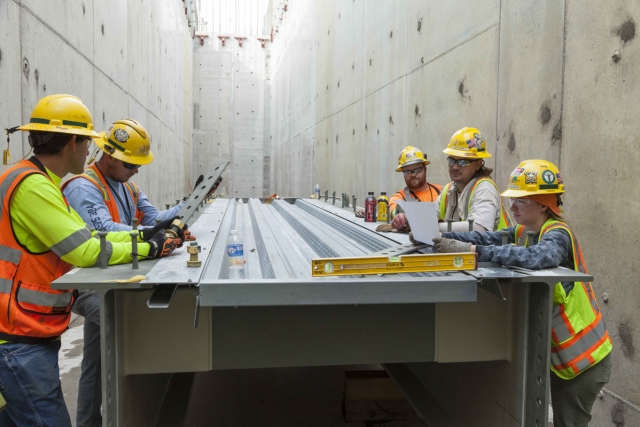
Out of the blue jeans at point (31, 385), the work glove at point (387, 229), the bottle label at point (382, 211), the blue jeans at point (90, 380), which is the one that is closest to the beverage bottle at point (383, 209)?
the bottle label at point (382, 211)

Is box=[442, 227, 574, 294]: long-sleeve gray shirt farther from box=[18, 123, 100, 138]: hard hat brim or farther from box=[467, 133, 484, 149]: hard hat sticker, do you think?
box=[18, 123, 100, 138]: hard hat brim

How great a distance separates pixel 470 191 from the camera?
332 cm

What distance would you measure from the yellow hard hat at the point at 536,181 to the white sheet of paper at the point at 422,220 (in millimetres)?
356

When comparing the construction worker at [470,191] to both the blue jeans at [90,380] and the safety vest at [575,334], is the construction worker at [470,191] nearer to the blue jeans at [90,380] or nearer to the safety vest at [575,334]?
the safety vest at [575,334]

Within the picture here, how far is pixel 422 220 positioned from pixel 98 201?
176cm

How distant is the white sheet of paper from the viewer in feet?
7.69

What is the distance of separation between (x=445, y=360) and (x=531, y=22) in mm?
2736

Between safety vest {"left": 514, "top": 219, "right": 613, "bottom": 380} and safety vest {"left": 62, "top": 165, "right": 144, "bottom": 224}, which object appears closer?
safety vest {"left": 514, "top": 219, "right": 613, "bottom": 380}

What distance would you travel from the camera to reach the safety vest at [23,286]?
1.93 m

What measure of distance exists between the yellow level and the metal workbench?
0.11 feet

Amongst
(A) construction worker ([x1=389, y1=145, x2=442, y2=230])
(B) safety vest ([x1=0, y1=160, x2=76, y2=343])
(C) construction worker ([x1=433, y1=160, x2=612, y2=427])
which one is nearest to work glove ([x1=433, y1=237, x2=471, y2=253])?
(C) construction worker ([x1=433, y1=160, x2=612, y2=427])

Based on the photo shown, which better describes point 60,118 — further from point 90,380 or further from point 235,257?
point 90,380

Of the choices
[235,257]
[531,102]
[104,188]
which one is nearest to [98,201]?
[104,188]

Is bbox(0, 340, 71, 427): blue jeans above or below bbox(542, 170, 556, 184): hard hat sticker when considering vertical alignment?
below
